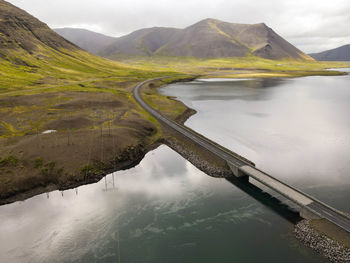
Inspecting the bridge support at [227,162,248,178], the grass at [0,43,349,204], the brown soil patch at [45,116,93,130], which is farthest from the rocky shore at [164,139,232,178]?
the brown soil patch at [45,116,93,130]

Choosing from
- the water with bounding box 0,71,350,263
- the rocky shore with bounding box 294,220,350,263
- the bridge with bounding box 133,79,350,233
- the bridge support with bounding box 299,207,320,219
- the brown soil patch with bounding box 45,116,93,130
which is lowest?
the water with bounding box 0,71,350,263

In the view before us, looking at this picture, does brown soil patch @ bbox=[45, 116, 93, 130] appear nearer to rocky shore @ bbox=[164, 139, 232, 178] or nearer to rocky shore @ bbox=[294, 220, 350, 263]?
rocky shore @ bbox=[164, 139, 232, 178]

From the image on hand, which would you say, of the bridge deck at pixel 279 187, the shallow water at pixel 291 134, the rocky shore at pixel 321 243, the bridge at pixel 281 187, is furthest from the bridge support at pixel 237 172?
the rocky shore at pixel 321 243

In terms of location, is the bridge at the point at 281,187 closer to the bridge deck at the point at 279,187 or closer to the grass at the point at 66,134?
the bridge deck at the point at 279,187

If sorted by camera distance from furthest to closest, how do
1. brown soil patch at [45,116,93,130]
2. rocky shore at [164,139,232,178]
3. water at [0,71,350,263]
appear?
brown soil patch at [45,116,93,130]
rocky shore at [164,139,232,178]
water at [0,71,350,263]

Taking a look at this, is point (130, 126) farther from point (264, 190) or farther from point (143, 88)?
point (143, 88)
